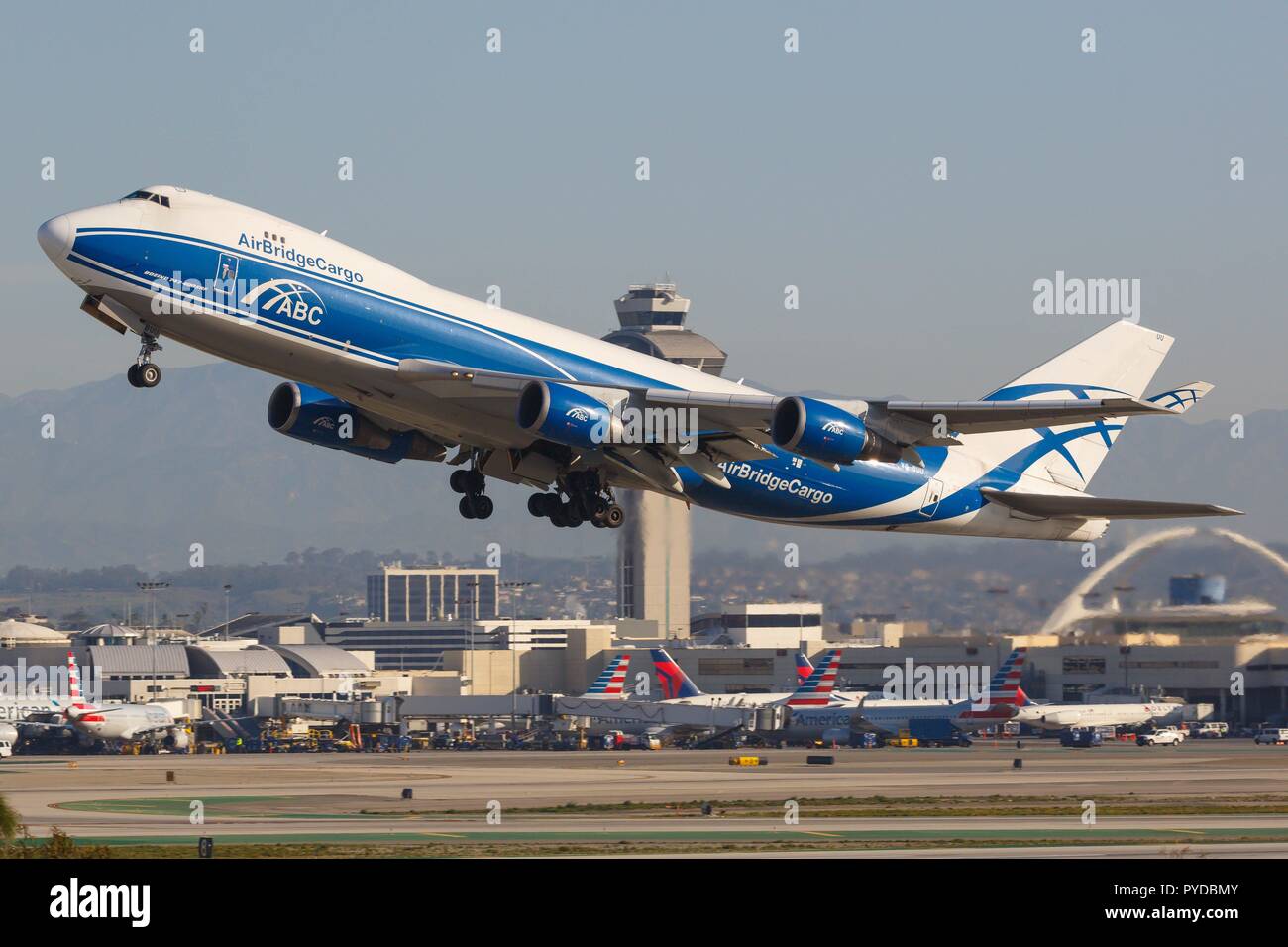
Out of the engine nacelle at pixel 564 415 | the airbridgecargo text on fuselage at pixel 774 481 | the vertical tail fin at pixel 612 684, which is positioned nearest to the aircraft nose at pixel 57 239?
the engine nacelle at pixel 564 415

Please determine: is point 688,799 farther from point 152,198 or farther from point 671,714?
point 671,714

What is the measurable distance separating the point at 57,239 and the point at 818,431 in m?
17.2

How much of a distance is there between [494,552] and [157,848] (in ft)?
150

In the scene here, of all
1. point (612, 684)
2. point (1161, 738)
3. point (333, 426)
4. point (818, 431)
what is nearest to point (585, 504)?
point (333, 426)

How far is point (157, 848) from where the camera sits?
3888cm

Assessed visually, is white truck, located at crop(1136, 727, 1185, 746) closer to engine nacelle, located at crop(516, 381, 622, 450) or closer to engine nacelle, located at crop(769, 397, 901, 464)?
engine nacelle, located at crop(769, 397, 901, 464)

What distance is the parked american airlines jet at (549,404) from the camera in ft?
117

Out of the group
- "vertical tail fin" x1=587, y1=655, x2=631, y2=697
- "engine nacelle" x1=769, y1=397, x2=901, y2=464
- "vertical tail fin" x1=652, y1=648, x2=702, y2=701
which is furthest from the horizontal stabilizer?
"vertical tail fin" x1=587, y1=655, x2=631, y2=697

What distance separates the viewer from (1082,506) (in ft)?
156
